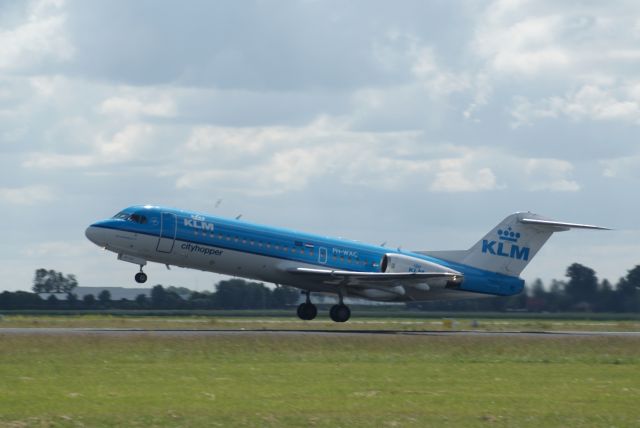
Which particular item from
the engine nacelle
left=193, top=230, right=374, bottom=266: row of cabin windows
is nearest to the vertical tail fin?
the engine nacelle

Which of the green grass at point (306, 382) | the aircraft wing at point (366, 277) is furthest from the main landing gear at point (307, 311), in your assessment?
the green grass at point (306, 382)

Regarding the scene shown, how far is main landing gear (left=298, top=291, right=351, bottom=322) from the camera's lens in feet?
160

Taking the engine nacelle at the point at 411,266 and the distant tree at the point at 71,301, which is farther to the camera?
the distant tree at the point at 71,301

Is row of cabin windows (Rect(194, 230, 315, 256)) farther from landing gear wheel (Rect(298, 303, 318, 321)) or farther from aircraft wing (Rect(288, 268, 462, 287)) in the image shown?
landing gear wheel (Rect(298, 303, 318, 321))

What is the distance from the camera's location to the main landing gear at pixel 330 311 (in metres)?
48.8

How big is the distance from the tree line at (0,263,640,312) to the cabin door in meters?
18.3

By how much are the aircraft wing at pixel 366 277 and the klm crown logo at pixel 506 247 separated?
360 cm

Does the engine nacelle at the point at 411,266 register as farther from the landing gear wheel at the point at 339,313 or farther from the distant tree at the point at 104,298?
the distant tree at the point at 104,298

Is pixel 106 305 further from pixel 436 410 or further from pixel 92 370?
pixel 436 410

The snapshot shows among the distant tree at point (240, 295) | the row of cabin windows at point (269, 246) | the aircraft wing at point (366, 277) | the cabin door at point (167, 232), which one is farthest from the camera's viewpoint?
the distant tree at point (240, 295)

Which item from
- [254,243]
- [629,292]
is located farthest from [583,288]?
[254,243]

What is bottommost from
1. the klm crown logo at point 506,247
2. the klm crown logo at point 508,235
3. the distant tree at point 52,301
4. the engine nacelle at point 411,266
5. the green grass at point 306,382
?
the green grass at point 306,382

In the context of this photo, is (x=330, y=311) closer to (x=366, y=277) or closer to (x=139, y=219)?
(x=366, y=277)

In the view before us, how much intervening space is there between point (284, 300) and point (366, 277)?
1067 inches
